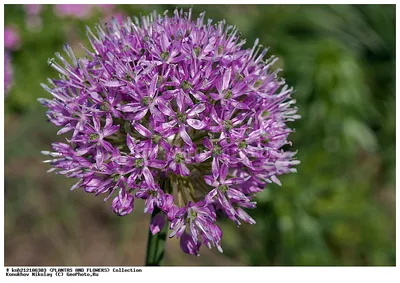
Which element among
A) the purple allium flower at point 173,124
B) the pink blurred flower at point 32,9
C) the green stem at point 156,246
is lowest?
the green stem at point 156,246

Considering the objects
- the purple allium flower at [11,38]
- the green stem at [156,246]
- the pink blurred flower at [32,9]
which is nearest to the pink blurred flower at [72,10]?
the pink blurred flower at [32,9]

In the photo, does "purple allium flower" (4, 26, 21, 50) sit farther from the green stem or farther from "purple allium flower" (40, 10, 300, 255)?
the green stem

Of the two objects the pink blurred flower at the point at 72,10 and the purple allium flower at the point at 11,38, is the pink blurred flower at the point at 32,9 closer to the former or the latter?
the pink blurred flower at the point at 72,10

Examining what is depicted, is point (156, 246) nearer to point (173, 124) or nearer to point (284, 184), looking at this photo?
point (173, 124)

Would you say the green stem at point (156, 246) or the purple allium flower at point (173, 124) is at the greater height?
the purple allium flower at point (173, 124)

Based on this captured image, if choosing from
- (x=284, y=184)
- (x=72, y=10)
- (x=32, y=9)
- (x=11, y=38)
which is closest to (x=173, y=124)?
(x=284, y=184)

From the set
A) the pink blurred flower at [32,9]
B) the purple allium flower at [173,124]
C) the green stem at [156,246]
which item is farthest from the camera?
the pink blurred flower at [32,9]

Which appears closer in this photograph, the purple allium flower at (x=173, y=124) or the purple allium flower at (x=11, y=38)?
the purple allium flower at (x=173, y=124)
